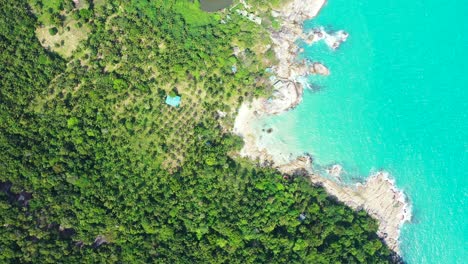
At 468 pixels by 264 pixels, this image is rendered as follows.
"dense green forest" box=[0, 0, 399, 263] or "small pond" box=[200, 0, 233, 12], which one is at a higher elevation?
"small pond" box=[200, 0, 233, 12]

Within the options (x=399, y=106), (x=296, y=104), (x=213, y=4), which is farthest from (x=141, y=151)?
(x=399, y=106)

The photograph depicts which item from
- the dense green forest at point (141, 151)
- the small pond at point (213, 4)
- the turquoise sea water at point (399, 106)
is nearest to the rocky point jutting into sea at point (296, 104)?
the turquoise sea water at point (399, 106)

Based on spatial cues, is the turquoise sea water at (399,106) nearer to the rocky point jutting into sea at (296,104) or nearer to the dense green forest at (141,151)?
the rocky point jutting into sea at (296,104)

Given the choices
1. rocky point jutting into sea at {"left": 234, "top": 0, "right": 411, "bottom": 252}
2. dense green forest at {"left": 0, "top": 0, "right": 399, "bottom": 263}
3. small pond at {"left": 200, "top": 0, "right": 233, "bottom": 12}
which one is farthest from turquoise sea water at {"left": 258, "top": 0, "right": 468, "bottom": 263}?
small pond at {"left": 200, "top": 0, "right": 233, "bottom": 12}

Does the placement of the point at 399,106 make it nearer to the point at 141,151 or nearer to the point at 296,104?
the point at 296,104

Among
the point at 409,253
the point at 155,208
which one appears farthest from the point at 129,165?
the point at 409,253

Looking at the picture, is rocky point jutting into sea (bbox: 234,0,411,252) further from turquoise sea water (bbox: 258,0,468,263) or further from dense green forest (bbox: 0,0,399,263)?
dense green forest (bbox: 0,0,399,263)
